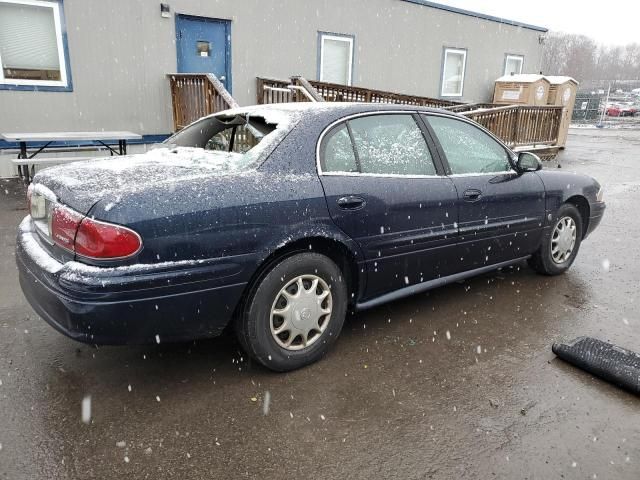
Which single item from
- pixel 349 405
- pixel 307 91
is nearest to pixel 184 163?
pixel 349 405

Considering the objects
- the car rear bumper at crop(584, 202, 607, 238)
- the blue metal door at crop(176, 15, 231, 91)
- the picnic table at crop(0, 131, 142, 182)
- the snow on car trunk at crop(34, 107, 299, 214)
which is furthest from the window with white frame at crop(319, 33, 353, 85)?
the snow on car trunk at crop(34, 107, 299, 214)

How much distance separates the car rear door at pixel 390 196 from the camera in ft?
10.2

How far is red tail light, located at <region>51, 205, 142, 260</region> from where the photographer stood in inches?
93.7

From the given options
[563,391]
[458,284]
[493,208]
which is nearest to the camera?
[563,391]

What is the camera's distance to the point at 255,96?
10898 mm

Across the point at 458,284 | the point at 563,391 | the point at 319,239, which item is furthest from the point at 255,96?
the point at 563,391

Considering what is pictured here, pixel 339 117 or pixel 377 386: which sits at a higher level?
pixel 339 117

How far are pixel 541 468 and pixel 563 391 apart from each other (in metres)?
0.76

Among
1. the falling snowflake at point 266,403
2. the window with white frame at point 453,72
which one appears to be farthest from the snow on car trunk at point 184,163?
the window with white frame at point 453,72

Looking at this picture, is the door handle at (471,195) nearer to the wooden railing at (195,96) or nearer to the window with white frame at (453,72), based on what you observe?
the wooden railing at (195,96)

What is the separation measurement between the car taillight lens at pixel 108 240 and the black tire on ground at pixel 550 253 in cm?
357

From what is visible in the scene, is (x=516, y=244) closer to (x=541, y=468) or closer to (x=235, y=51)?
(x=541, y=468)

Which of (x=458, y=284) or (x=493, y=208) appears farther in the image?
(x=458, y=284)

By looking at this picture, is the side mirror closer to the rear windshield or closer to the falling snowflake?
the rear windshield
